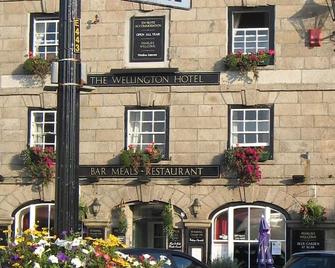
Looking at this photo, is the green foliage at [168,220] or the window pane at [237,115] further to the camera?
the window pane at [237,115]

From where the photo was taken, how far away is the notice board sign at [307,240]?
19.4m

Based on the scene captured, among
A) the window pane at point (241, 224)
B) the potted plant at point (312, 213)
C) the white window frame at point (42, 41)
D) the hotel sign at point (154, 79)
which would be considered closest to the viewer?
the potted plant at point (312, 213)

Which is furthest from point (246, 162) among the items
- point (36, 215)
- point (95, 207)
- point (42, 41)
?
point (42, 41)

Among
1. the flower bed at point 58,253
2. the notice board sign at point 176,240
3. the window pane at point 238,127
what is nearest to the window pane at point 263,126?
the window pane at point 238,127

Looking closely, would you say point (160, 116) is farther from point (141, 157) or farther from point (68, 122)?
point (68, 122)

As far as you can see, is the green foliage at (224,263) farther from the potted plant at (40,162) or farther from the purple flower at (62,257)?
the purple flower at (62,257)

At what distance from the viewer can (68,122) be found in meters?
7.96

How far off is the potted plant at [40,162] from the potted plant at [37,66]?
2.07 meters

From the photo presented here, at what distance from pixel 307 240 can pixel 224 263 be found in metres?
2.30

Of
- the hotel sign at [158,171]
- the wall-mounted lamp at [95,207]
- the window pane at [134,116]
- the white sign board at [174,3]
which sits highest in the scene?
the white sign board at [174,3]

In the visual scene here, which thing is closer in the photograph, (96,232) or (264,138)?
(264,138)

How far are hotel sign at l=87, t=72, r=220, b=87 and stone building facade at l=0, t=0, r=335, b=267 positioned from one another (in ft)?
0.13

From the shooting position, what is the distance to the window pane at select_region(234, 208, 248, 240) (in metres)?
20.0

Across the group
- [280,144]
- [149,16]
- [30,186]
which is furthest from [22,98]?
[280,144]
